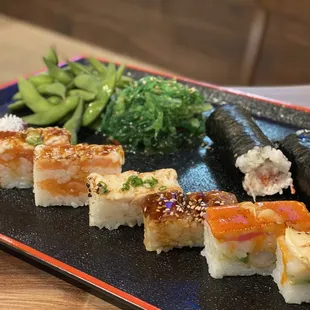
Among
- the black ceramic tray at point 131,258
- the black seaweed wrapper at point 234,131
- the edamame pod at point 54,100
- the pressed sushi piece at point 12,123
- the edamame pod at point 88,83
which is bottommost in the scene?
the black ceramic tray at point 131,258

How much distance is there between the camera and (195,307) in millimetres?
2066

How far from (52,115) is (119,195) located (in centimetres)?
108

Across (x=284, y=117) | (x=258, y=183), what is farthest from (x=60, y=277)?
(x=284, y=117)

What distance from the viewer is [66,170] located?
2611mm

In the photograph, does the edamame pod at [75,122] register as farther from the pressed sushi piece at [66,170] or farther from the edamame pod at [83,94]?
the pressed sushi piece at [66,170]

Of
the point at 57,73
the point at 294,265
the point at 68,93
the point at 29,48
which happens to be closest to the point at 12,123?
the point at 68,93

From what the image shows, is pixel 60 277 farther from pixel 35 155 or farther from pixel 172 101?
pixel 172 101

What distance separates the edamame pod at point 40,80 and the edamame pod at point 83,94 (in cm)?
18

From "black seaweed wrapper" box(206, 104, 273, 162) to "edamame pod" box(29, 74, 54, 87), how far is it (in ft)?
3.41

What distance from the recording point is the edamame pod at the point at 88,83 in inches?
136

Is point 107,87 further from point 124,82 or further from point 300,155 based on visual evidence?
point 300,155

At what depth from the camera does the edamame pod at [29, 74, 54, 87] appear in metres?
3.56

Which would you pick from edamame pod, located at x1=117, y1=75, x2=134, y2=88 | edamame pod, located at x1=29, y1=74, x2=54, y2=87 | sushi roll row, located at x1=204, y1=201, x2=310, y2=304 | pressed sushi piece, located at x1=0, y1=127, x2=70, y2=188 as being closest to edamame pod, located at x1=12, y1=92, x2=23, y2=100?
edamame pod, located at x1=29, y1=74, x2=54, y2=87

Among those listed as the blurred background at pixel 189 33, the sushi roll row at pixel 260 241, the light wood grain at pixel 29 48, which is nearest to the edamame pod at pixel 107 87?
the sushi roll row at pixel 260 241
